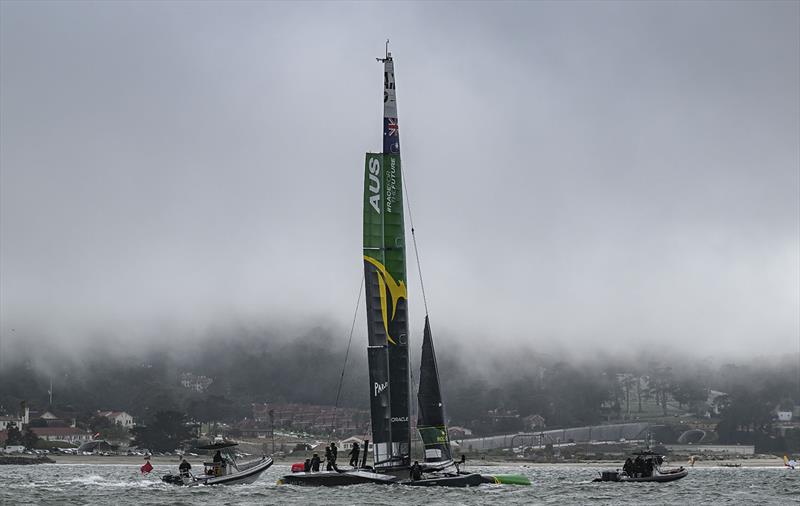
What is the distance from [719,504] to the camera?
80.5 meters

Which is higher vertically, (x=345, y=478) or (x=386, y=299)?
(x=386, y=299)

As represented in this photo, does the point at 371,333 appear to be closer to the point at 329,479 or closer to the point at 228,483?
the point at 329,479

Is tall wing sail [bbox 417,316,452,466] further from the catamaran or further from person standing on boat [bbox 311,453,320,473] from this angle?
person standing on boat [bbox 311,453,320,473]

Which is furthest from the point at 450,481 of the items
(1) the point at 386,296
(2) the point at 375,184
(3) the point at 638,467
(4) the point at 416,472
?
(3) the point at 638,467

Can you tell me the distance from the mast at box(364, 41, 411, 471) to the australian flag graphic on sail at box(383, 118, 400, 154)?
0.07 m

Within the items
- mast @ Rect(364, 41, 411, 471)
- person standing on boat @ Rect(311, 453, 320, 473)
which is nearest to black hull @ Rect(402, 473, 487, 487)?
mast @ Rect(364, 41, 411, 471)

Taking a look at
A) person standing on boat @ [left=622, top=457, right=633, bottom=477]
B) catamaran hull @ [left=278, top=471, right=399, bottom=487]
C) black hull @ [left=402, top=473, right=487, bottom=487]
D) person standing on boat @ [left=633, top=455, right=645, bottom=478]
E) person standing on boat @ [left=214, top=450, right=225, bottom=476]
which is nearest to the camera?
black hull @ [left=402, top=473, right=487, bottom=487]

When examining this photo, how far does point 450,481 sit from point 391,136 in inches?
916

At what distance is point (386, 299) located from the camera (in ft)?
273

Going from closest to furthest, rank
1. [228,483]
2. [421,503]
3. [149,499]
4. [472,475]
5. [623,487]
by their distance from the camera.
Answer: [421,503]
[149,499]
[472,475]
[228,483]
[623,487]

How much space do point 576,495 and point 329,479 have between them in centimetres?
1930

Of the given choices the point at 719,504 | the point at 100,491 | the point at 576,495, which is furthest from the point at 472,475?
the point at 100,491

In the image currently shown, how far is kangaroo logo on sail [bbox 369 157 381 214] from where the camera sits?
8269 cm

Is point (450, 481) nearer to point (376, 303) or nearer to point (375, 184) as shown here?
point (376, 303)
